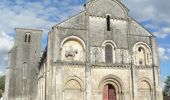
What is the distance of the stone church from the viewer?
1003 inches

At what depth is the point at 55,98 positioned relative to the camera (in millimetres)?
24297

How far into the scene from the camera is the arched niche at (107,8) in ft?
93.7

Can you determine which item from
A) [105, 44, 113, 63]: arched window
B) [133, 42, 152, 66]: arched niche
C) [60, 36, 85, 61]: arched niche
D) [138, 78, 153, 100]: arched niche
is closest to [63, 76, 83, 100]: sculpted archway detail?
[60, 36, 85, 61]: arched niche

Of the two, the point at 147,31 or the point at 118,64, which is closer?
the point at 118,64

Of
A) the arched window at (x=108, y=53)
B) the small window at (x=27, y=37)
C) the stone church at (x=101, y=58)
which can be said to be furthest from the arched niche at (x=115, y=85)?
the small window at (x=27, y=37)

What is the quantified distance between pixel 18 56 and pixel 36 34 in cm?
570

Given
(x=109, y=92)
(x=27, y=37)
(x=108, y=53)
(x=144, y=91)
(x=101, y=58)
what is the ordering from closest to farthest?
(x=101, y=58), (x=109, y=92), (x=108, y=53), (x=144, y=91), (x=27, y=37)

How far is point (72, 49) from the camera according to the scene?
26.6 meters

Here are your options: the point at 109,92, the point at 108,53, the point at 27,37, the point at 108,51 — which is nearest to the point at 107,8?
the point at 108,51

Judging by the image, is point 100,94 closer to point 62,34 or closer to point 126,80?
point 126,80

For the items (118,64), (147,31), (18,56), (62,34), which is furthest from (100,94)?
(18,56)

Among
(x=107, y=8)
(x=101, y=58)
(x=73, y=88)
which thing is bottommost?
(x=73, y=88)

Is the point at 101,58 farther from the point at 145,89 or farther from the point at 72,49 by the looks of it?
the point at 145,89

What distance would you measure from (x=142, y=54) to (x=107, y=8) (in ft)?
22.7
